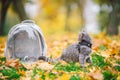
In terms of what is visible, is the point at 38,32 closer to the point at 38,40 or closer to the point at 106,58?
the point at 38,40

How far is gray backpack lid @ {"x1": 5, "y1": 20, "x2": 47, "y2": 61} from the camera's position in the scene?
9.62 meters

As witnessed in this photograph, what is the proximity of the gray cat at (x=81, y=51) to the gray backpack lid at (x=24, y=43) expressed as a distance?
513 mm

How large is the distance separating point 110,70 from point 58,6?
35.4 meters

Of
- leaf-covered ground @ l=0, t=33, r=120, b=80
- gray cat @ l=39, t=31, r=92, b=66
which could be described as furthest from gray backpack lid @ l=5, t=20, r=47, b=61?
gray cat @ l=39, t=31, r=92, b=66

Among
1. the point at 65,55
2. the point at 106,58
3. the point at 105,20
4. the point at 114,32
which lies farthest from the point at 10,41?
the point at 105,20

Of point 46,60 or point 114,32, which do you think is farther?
point 114,32

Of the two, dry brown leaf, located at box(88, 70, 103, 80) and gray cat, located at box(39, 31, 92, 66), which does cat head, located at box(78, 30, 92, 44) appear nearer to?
gray cat, located at box(39, 31, 92, 66)

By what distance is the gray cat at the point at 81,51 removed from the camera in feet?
29.4

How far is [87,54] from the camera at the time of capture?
898 cm

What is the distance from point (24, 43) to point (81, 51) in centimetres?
140

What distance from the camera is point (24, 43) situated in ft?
31.7

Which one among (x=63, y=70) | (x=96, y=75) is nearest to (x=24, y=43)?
(x=63, y=70)

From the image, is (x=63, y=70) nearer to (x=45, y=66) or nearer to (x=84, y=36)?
(x=45, y=66)

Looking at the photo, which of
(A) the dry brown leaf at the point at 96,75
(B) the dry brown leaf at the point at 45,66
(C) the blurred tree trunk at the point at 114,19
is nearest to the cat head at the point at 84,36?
(B) the dry brown leaf at the point at 45,66
